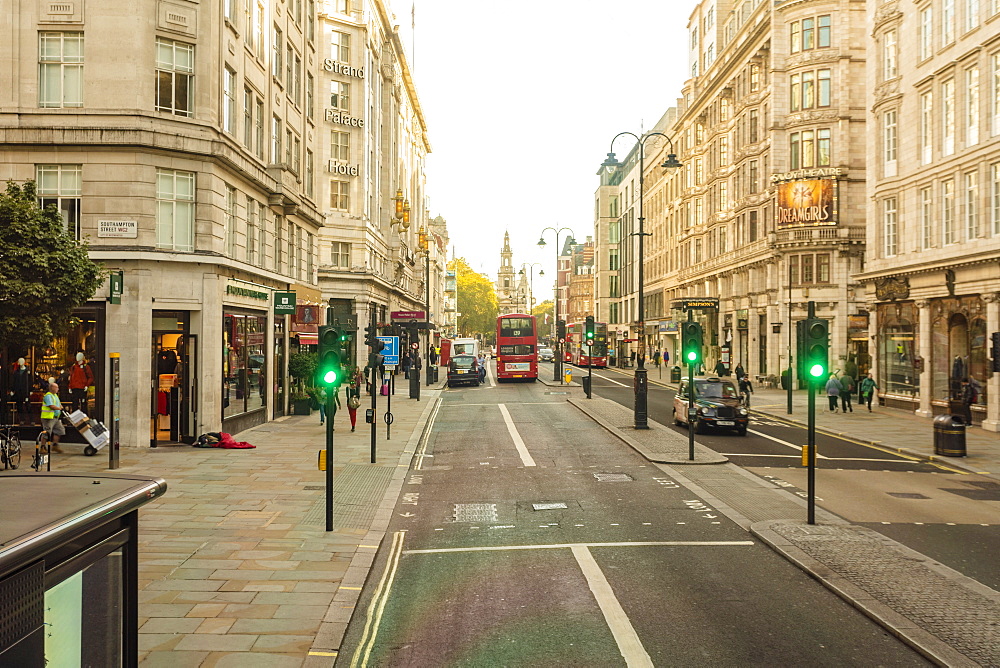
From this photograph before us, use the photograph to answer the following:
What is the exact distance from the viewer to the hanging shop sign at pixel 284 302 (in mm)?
26438

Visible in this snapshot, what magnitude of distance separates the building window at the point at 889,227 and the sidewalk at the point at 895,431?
6.81m

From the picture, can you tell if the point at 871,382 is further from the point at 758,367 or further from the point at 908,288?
the point at 758,367

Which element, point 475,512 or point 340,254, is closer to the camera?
point 475,512

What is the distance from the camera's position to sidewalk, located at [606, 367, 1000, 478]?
1908cm

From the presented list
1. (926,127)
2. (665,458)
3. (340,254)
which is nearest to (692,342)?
(665,458)

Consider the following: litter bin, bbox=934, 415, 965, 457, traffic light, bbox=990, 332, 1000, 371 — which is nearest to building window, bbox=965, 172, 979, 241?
traffic light, bbox=990, 332, 1000, 371

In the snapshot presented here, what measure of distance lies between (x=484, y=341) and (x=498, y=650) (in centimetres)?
17232

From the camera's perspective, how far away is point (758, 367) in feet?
170

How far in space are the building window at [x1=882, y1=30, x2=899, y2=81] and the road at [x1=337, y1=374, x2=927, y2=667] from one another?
967 inches

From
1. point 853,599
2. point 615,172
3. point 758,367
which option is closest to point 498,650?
point 853,599

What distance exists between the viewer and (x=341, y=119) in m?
46.3

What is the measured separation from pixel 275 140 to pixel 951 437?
2338 centimetres

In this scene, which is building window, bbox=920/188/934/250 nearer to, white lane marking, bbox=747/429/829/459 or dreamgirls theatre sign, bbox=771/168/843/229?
white lane marking, bbox=747/429/829/459

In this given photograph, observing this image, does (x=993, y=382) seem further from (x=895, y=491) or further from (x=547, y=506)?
(x=547, y=506)
